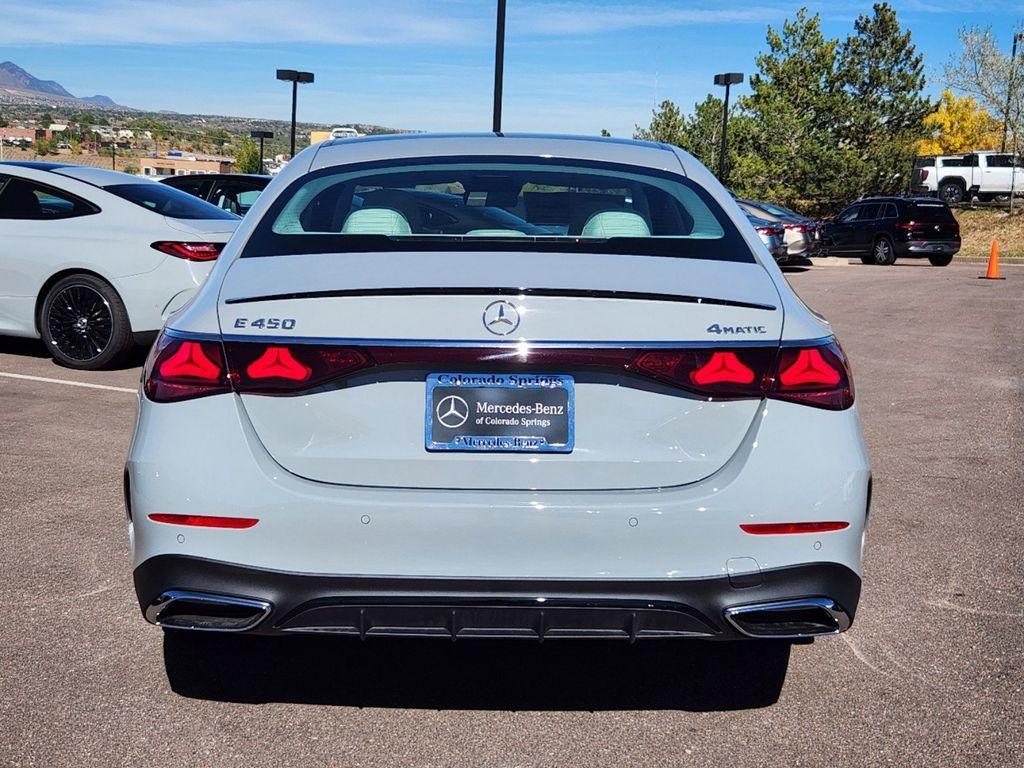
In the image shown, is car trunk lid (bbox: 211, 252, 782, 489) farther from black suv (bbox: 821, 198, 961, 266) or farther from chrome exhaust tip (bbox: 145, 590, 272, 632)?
black suv (bbox: 821, 198, 961, 266)

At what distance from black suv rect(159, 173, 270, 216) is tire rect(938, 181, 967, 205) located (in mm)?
35807

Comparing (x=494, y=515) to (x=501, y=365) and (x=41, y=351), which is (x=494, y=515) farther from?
(x=41, y=351)

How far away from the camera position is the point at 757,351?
3.08 metres

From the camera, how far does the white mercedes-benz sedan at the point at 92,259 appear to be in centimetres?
915

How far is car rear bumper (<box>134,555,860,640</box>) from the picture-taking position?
304 cm

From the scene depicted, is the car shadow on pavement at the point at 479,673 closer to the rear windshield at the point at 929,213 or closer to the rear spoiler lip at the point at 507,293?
the rear spoiler lip at the point at 507,293

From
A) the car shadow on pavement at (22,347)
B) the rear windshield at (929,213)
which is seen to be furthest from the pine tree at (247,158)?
the car shadow on pavement at (22,347)

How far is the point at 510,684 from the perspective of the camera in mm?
3727

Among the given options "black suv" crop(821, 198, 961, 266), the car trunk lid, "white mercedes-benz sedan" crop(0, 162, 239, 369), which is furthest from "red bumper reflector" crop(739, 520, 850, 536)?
"black suv" crop(821, 198, 961, 266)

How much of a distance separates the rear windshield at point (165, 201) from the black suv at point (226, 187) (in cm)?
533

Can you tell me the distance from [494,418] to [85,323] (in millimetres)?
7146

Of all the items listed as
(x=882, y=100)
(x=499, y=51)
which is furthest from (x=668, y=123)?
(x=499, y=51)

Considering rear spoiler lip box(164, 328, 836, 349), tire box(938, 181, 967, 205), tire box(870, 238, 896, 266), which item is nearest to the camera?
rear spoiler lip box(164, 328, 836, 349)

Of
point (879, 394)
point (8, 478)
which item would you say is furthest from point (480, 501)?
point (879, 394)
